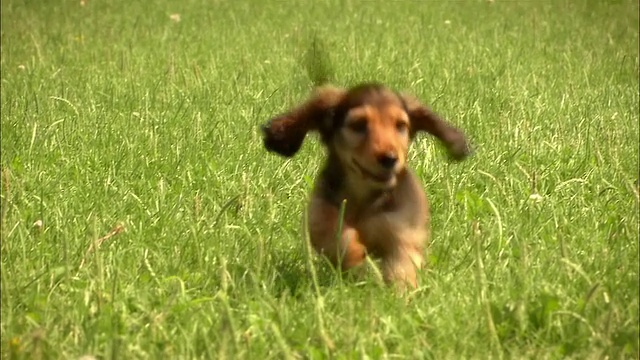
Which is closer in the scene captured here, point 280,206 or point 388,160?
point 388,160

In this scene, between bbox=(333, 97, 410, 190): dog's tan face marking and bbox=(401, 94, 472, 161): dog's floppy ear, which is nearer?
bbox=(333, 97, 410, 190): dog's tan face marking

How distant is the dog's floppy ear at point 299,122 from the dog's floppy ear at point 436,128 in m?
0.26

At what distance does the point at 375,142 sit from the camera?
338 cm

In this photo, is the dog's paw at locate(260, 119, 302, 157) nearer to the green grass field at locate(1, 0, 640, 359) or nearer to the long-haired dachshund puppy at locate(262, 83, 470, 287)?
the long-haired dachshund puppy at locate(262, 83, 470, 287)

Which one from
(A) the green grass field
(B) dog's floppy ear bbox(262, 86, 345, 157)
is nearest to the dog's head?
(B) dog's floppy ear bbox(262, 86, 345, 157)

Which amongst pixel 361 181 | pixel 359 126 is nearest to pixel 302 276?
pixel 361 181

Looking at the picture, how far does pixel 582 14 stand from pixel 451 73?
13.6 feet

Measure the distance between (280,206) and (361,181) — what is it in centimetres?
120

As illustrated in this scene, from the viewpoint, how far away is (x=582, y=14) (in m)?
11.5

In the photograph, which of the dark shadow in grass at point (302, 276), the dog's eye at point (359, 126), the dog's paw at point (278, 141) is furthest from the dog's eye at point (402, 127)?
the dark shadow in grass at point (302, 276)

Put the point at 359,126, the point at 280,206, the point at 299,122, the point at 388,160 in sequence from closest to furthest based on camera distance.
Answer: the point at 388,160
the point at 359,126
the point at 299,122
the point at 280,206

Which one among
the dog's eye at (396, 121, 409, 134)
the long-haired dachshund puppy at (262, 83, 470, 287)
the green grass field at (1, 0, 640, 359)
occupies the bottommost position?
the green grass field at (1, 0, 640, 359)

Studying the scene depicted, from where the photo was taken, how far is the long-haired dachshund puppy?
3.46 m

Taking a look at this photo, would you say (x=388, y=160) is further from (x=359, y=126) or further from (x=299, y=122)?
(x=299, y=122)
